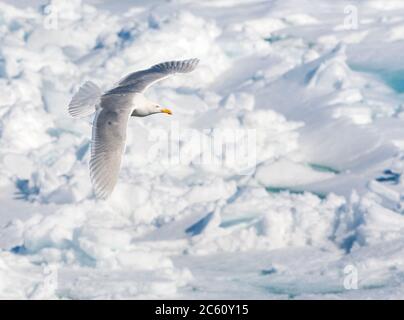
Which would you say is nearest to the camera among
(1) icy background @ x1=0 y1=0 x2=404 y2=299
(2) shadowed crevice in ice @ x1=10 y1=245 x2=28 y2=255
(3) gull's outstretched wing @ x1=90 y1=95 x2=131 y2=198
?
(3) gull's outstretched wing @ x1=90 y1=95 x2=131 y2=198

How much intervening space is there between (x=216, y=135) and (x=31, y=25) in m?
4.12

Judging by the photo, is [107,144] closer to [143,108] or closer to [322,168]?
[143,108]

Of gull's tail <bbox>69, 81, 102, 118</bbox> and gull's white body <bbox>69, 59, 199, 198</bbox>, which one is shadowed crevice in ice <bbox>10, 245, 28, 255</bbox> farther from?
A: gull's tail <bbox>69, 81, 102, 118</bbox>

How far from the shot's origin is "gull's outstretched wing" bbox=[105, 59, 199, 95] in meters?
6.68

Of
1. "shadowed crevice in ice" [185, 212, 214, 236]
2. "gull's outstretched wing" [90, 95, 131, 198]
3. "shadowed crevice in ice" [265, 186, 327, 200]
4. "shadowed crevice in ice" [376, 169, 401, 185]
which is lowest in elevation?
"gull's outstretched wing" [90, 95, 131, 198]

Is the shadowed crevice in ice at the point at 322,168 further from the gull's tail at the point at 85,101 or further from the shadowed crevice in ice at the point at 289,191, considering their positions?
the gull's tail at the point at 85,101

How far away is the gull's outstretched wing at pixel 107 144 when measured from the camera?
19.1 ft

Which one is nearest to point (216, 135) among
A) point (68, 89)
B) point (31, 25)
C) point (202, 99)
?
point (202, 99)

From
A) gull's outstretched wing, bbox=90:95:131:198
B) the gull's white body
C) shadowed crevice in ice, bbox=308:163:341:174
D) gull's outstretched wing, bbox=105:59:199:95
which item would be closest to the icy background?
shadowed crevice in ice, bbox=308:163:341:174

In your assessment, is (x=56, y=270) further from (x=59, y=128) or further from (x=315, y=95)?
(x=315, y=95)

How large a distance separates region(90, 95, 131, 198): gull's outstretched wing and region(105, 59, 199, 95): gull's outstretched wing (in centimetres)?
37

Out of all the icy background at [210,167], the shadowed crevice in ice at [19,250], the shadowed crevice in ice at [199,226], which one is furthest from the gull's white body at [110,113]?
the shadowed crevice in ice at [19,250]

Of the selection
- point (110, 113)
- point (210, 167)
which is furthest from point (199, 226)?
point (110, 113)

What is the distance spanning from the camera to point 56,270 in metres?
8.41
